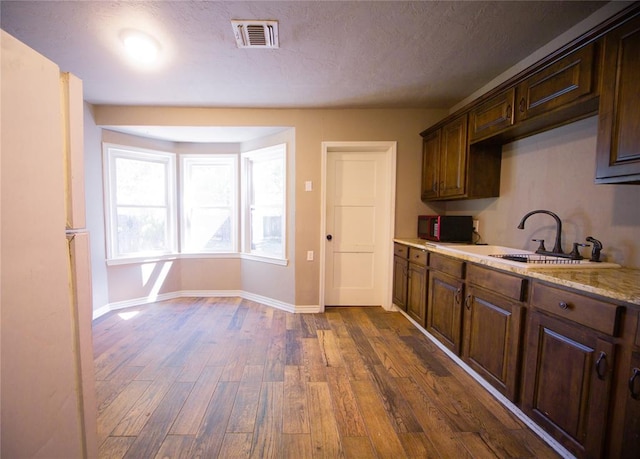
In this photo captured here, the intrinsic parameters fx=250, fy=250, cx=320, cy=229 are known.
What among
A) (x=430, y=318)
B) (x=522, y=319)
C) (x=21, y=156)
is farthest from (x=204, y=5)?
(x=430, y=318)

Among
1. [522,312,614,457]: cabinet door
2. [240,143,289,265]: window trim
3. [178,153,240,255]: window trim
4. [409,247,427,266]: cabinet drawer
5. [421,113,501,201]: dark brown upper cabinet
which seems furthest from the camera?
[178,153,240,255]: window trim

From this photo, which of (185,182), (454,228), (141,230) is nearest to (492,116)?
(454,228)

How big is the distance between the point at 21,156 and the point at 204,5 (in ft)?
4.95

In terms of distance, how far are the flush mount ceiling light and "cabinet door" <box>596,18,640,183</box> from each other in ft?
9.25

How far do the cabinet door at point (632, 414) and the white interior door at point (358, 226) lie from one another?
2.21 metres

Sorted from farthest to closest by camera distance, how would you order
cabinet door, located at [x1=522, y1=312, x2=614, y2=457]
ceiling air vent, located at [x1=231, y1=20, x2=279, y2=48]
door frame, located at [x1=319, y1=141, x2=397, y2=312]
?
door frame, located at [x1=319, y1=141, x2=397, y2=312] < ceiling air vent, located at [x1=231, y1=20, x2=279, y2=48] < cabinet door, located at [x1=522, y1=312, x2=614, y2=457]

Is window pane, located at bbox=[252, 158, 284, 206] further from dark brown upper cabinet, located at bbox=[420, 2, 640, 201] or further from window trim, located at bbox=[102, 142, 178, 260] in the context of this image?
dark brown upper cabinet, located at bbox=[420, 2, 640, 201]

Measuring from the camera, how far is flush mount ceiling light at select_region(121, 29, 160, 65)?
1799 mm

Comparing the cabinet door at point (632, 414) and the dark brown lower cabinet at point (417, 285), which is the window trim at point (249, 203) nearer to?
the dark brown lower cabinet at point (417, 285)

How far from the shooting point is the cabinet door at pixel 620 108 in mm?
1188

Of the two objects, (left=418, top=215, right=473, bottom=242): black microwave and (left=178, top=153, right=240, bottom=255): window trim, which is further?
(left=178, top=153, right=240, bottom=255): window trim

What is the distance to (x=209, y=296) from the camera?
3.67 meters

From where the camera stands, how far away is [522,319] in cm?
146

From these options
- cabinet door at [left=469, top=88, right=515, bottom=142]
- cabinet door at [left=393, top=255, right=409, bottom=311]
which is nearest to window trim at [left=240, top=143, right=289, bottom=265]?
cabinet door at [left=393, top=255, right=409, bottom=311]
